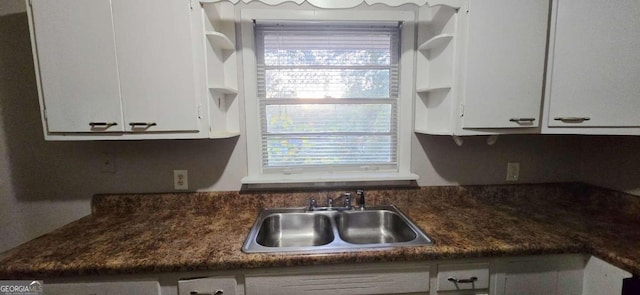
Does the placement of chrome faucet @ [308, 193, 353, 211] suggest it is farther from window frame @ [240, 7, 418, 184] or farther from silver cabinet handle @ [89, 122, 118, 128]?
silver cabinet handle @ [89, 122, 118, 128]

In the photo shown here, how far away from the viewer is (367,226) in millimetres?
1479

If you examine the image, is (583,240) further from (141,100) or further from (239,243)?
(141,100)

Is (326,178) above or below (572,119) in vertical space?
→ below

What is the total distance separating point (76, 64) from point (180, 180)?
72 cm

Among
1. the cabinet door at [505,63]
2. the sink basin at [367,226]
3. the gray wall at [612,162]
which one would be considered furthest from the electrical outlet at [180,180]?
→ the gray wall at [612,162]

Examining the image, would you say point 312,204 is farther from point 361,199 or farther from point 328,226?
point 361,199

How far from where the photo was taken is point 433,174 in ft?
5.20

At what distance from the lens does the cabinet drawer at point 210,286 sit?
3.22 ft

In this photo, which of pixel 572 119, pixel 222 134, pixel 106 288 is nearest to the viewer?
pixel 106 288

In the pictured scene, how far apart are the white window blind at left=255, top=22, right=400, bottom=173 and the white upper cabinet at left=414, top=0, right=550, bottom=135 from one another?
35 cm

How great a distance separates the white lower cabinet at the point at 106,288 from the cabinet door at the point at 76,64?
2.09 ft

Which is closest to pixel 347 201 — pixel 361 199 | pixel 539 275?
pixel 361 199

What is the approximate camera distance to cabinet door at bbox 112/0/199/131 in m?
1.10

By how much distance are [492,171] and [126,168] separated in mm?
2219
